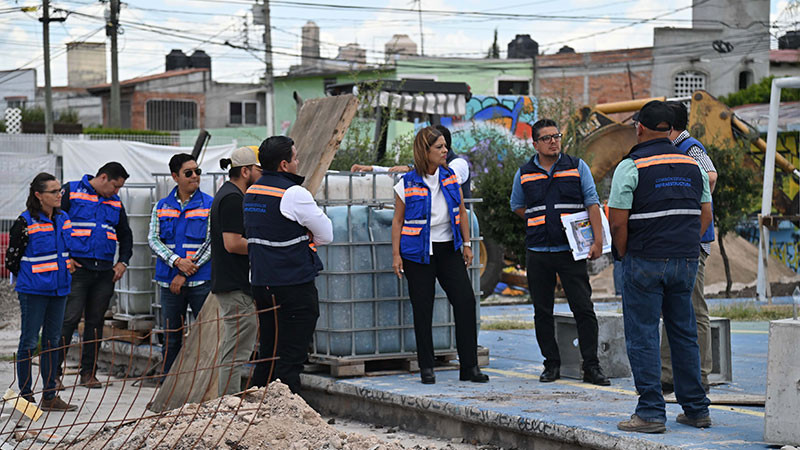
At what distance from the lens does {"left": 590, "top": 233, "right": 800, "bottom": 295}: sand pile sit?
1736cm

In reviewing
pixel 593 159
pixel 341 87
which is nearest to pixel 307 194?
pixel 593 159

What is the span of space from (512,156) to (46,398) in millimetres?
9797

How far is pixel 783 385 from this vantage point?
501 centimetres

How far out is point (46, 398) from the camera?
25.5ft

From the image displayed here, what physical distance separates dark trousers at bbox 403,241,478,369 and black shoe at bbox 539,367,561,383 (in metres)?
0.51

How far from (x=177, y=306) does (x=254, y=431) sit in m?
2.80

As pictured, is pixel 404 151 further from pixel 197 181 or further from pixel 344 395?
pixel 344 395

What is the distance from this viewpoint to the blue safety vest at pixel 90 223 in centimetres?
861

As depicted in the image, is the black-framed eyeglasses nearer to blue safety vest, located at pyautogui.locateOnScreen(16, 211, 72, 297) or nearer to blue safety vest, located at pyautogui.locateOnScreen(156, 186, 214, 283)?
blue safety vest, located at pyautogui.locateOnScreen(156, 186, 214, 283)

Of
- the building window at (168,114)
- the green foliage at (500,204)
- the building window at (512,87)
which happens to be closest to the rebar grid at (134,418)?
the green foliage at (500,204)

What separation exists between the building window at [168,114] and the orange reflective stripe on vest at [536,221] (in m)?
42.6

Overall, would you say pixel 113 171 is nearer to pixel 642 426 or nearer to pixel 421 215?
pixel 421 215

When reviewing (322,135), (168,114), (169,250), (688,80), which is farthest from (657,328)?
(168,114)

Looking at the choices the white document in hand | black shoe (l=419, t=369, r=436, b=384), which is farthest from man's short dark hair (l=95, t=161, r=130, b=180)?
the white document in hand
